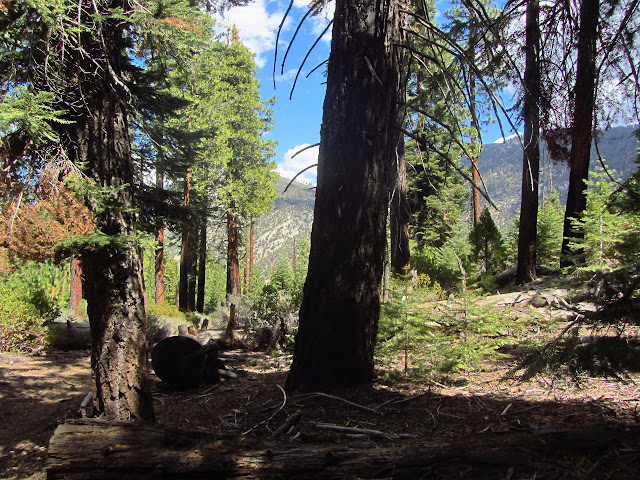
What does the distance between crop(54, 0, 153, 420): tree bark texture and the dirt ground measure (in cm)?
65

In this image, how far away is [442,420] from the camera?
9.48ft

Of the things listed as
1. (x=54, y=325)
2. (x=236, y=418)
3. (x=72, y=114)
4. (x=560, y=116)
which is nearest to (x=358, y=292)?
(x=236, y=418)

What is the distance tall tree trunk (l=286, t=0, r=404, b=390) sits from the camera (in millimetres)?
3545

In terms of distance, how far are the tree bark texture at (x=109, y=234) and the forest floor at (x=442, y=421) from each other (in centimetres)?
64

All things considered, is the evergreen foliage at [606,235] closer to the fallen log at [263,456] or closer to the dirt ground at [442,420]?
the dirt ground at [442,420]

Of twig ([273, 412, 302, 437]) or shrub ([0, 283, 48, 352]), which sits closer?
twig ([273, 412, 302, 437])

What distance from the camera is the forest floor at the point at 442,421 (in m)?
1.83

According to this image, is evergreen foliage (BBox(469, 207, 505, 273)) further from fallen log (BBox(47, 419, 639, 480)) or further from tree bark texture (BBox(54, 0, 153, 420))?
fallen log (BBox(47, 419, 639, 480))

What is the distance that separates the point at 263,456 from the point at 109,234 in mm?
3075

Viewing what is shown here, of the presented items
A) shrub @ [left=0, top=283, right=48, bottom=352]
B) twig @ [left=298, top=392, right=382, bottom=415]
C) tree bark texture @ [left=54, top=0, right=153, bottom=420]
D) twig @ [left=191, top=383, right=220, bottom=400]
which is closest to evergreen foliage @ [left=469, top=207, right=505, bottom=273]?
twig @ [left=191, top=383, right=220, bottom=400]

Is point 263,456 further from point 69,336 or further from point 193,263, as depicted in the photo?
point 193,263

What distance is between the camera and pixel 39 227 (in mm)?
3627

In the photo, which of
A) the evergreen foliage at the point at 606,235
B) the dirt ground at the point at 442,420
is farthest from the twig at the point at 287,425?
the evergreen foliage at the point at 606,235

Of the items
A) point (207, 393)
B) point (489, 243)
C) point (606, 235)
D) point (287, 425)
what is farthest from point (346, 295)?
point (489, 243)
